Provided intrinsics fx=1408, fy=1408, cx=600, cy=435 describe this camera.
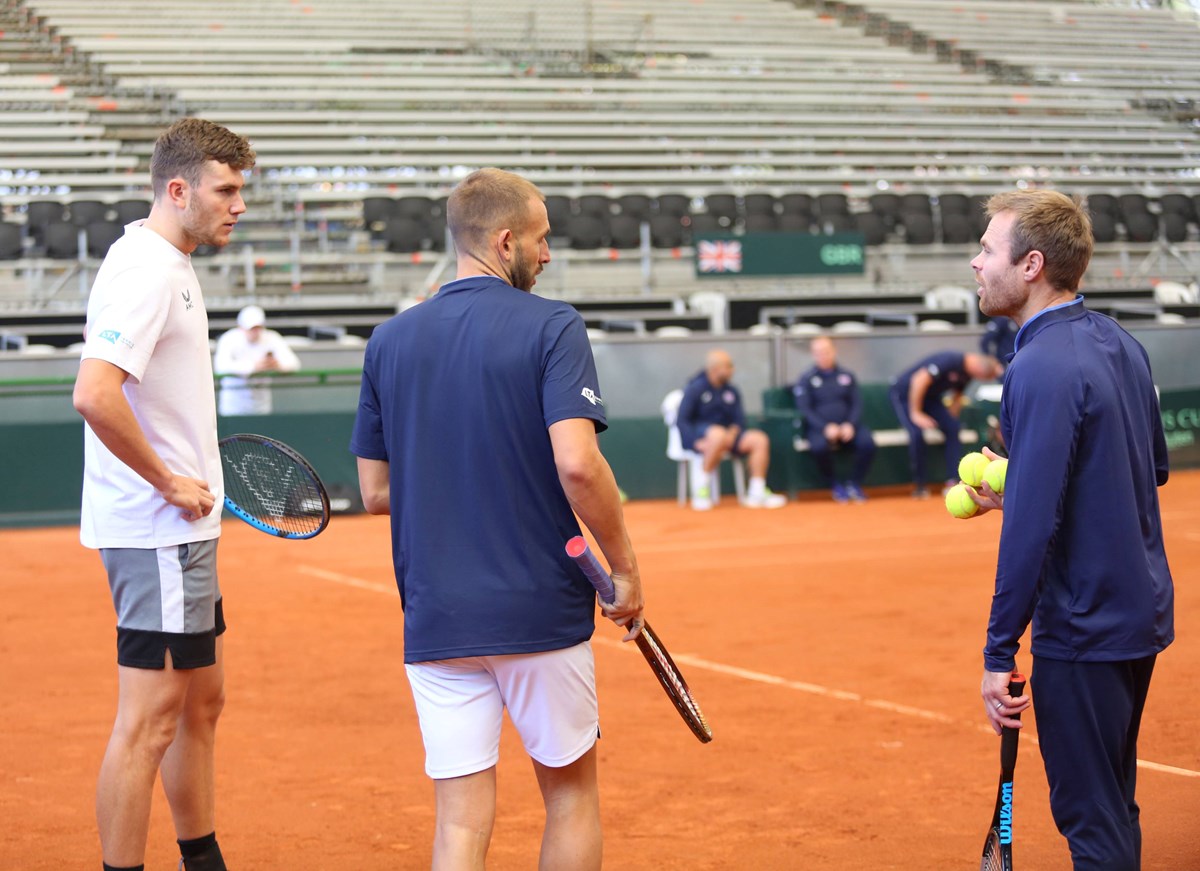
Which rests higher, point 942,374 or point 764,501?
point 942,374

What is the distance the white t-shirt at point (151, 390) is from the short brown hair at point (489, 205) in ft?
3.03

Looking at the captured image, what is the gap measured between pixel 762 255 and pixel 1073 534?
16710 millimetres

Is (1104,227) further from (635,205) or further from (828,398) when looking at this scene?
(828,398)

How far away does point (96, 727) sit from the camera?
6.32 m

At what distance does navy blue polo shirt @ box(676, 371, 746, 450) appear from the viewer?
48.2ft

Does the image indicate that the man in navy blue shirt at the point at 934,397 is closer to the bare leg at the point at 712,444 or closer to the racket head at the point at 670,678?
the bare leg at the point at 712,444

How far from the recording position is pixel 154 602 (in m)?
3.79

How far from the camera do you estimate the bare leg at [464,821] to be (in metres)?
3.29

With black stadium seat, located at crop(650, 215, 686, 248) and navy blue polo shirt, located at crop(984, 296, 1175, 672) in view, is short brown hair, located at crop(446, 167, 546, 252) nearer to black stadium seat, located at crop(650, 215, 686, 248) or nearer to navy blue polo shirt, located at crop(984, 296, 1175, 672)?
navy blue polo shirt, located at crop(984, 296, 1175, 672)

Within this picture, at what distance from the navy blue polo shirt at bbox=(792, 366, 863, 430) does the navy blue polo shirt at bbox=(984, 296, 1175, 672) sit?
12.0m

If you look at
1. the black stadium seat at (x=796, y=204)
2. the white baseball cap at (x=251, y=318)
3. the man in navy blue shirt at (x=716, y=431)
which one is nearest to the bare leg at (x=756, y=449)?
the man in navy blue shirt at (x=716, y=431)

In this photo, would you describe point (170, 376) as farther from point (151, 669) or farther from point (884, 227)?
point (884, 227)

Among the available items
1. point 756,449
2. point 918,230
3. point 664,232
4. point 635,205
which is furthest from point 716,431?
point 918,230

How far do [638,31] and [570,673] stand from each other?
2595 cm
